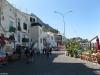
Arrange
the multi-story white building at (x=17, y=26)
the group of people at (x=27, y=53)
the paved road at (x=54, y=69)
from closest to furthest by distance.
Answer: the paved road at (x=54, y=69) < the group of people at (x=27, y=53) < the multi-story white building at (x=17, y=26)

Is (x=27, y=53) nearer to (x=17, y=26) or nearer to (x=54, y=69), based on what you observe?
(x=54, y=69)

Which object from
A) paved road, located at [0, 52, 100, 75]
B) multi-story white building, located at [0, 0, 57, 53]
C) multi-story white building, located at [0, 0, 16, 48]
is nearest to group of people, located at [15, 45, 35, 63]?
multi-story white building, located at [0, 0, 57, 53]

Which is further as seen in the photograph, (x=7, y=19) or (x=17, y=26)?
(x=17, y=26)

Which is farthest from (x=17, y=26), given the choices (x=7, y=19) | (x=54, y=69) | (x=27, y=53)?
(x=54, y=69)

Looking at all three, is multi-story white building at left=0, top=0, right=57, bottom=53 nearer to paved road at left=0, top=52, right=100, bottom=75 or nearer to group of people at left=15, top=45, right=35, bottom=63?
group of people at left=15, top=45, right=35, bottom=63

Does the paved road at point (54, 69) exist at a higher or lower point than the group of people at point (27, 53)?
lower

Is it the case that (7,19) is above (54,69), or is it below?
above

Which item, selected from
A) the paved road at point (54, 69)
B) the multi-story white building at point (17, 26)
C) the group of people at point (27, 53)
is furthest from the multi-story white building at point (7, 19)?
the paved road at point (54, 69)

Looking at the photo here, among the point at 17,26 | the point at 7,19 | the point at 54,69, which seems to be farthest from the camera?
the point at 17,26

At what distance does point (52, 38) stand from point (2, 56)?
4666 inches

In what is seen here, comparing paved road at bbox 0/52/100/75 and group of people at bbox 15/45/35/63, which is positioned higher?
group of people at bbox 15/45/35/63

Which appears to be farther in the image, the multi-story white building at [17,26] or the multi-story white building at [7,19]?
the multi-story white building at [17,26]

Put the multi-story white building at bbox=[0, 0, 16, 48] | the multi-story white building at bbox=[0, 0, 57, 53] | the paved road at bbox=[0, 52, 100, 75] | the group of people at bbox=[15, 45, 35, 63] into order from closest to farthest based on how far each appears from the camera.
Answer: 1. the paved road at bbox=[0, 52, 100, 75]
2. the group of people at bbox=[15, 45, 35, 63]
3. the multi-story white building at bbox=[0, 0, 16, 48]
4. the multi-story white building at bbox=[0, 0, 57, 53]

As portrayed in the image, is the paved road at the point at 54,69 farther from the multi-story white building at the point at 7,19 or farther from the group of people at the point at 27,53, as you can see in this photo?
the multi-story white building at the point at 7,19
